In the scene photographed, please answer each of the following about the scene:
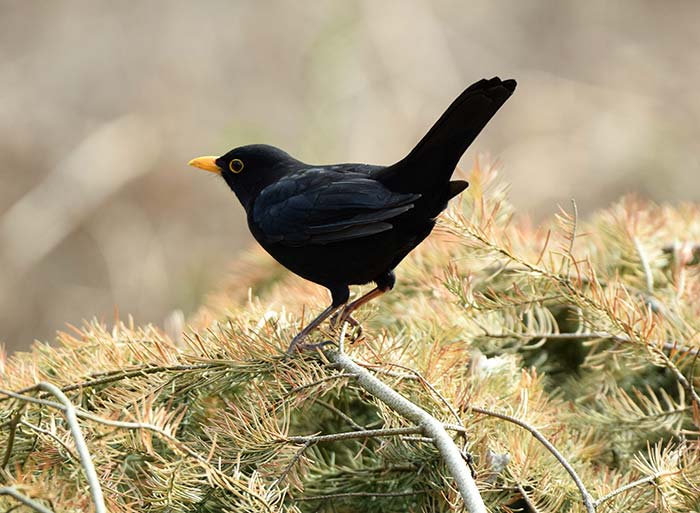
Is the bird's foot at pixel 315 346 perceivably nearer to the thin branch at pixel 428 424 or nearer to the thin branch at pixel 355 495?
the thin branch at pixel 428 424

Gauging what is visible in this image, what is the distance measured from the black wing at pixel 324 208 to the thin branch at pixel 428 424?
374mm

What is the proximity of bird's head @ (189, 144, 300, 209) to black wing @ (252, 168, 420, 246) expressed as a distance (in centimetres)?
16

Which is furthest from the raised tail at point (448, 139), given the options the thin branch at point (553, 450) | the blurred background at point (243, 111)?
the blurred background at point (243, 111)

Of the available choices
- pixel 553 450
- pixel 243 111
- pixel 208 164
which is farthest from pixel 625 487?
pixel 243 111

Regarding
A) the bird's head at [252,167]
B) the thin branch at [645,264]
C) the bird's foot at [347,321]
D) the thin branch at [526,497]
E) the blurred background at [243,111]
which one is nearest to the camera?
the thin branch at [526,497]

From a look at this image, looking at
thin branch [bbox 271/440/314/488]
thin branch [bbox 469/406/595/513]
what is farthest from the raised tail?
thin branch [bbox 271/440/314/488]

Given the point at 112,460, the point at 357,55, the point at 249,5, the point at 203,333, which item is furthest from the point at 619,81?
the point at 112,460

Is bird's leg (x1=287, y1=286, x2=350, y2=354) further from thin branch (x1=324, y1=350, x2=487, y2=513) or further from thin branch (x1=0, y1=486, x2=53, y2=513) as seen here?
thin branch (x1=0, y1=486, x2=53, y2=513)

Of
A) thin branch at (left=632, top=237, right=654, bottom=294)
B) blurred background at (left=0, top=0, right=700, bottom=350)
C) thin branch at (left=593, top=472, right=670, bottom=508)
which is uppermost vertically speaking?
blurred background at (left=0, top=0, right=700, bottom=350)

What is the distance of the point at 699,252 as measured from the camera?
193 centimetres

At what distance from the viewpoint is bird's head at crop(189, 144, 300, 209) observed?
195cm

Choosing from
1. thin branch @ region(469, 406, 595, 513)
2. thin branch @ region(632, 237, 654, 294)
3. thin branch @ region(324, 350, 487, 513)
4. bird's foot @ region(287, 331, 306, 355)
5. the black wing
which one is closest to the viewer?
thin branch @ region(324, 350, 487, 513)

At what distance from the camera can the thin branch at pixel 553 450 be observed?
1.07 metres

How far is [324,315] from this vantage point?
1.47 meters
